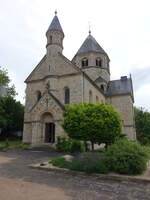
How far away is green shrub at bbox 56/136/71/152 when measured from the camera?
59.0 ft

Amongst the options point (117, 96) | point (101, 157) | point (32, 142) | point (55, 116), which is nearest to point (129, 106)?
point (117, 96)

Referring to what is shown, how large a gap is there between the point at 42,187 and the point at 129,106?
27.1 metres

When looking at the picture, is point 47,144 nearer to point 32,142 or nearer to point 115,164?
point 32,142

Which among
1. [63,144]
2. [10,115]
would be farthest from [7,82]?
[63,144]

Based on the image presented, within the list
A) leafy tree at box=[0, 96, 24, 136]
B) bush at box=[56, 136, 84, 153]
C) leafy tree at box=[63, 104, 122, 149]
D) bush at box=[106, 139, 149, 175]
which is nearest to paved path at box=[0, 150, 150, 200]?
bush at box=[106, 139, 149, 175]

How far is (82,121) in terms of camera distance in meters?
14.4

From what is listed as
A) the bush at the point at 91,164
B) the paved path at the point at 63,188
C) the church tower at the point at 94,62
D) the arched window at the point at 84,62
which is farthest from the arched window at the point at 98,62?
the paved path at the point at 63,188

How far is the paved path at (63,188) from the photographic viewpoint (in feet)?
19.1

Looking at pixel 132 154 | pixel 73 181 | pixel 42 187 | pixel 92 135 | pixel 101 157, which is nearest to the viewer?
pixel 42 187

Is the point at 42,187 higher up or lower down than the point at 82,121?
lower down

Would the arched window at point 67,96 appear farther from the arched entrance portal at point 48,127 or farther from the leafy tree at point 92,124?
the leafy tree at point 92,124

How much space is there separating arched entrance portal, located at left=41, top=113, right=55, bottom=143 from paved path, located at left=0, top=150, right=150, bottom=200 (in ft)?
41.6

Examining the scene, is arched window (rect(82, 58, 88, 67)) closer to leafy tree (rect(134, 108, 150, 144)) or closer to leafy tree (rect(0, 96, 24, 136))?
leafy tree (rect(0, 96, 24, 136))

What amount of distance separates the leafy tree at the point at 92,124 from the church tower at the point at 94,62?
18.8 m
